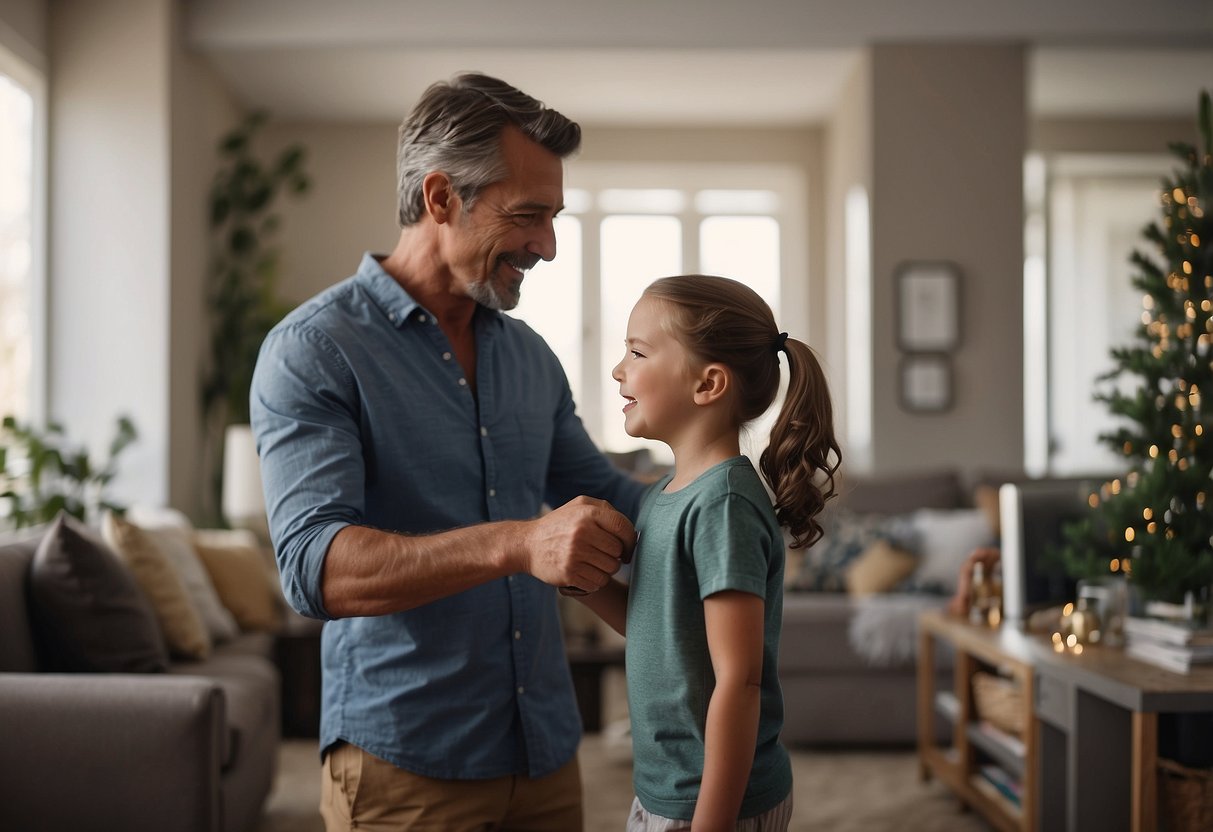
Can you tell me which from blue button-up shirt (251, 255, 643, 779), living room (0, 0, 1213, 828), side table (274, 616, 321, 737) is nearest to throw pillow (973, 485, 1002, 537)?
living room (0, 0, 1213, 828)

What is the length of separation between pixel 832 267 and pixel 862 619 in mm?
3125

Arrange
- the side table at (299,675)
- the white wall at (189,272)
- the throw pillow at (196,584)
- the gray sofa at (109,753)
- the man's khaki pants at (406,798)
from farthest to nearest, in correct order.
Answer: the white wall at (189,272), the side table at (299,675), the throw pillow at (196,584), the gray sofa at (109,753), the man's khaki pants at (406,798)

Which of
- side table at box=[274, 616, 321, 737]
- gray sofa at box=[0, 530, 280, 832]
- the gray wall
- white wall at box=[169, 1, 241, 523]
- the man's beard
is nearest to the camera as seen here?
the man's beard

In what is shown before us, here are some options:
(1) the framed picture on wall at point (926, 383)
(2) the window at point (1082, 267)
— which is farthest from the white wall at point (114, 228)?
(2) the window at point (1082, 267)

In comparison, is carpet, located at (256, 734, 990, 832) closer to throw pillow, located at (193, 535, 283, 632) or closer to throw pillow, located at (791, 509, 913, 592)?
throw pillow, located at (193, 535, 283, 632)

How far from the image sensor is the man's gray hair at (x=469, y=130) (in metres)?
1.34

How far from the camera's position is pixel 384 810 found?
1.27 m

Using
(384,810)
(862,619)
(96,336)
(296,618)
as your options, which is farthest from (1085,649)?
(96,336)

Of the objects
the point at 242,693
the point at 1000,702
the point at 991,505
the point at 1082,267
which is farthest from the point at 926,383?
the point at 242,693

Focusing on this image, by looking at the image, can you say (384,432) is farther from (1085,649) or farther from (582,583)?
(1085,649)

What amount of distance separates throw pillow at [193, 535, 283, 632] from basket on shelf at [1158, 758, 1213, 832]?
2729mm

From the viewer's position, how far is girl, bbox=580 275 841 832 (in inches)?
41.6

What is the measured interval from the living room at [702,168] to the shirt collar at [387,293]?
3.57 metres

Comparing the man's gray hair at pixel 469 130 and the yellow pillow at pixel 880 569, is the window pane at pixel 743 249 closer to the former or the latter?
the yellow pillow at pixel 880 569
